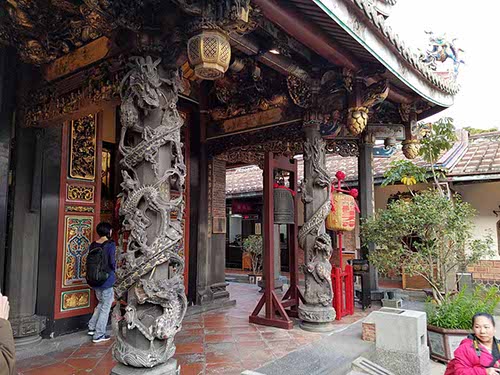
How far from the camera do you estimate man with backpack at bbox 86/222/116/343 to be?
15.7 ft

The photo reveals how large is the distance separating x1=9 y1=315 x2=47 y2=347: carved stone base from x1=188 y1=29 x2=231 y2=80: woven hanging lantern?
361cm

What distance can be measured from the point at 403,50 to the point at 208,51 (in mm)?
2979

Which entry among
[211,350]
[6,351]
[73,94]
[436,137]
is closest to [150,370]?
[6,351]

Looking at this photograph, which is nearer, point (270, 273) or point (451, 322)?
point (451, 322)

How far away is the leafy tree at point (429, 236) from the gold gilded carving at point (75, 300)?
13.4 feet

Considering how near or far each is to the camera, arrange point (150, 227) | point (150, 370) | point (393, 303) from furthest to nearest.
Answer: point (393, 303) → point (150, 227) → point (150, 370)

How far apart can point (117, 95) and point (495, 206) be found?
33.5 feet

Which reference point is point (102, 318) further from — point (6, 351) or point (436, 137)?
point (436, 137)

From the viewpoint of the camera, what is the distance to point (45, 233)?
4.76 metres

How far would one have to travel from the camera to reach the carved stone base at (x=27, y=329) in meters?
4.38

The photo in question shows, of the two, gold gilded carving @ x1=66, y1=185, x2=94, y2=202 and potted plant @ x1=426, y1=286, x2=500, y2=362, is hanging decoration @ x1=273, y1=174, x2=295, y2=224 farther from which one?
gold gilded carving @ x1=66, y1=185, x2=94, y2=202

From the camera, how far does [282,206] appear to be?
584 cm

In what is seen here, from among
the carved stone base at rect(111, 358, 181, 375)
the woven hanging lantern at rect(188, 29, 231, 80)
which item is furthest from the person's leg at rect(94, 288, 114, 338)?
the woven hanging lantern at rect(188, 29, 231, 80)

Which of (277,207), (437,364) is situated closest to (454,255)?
(437,364)
